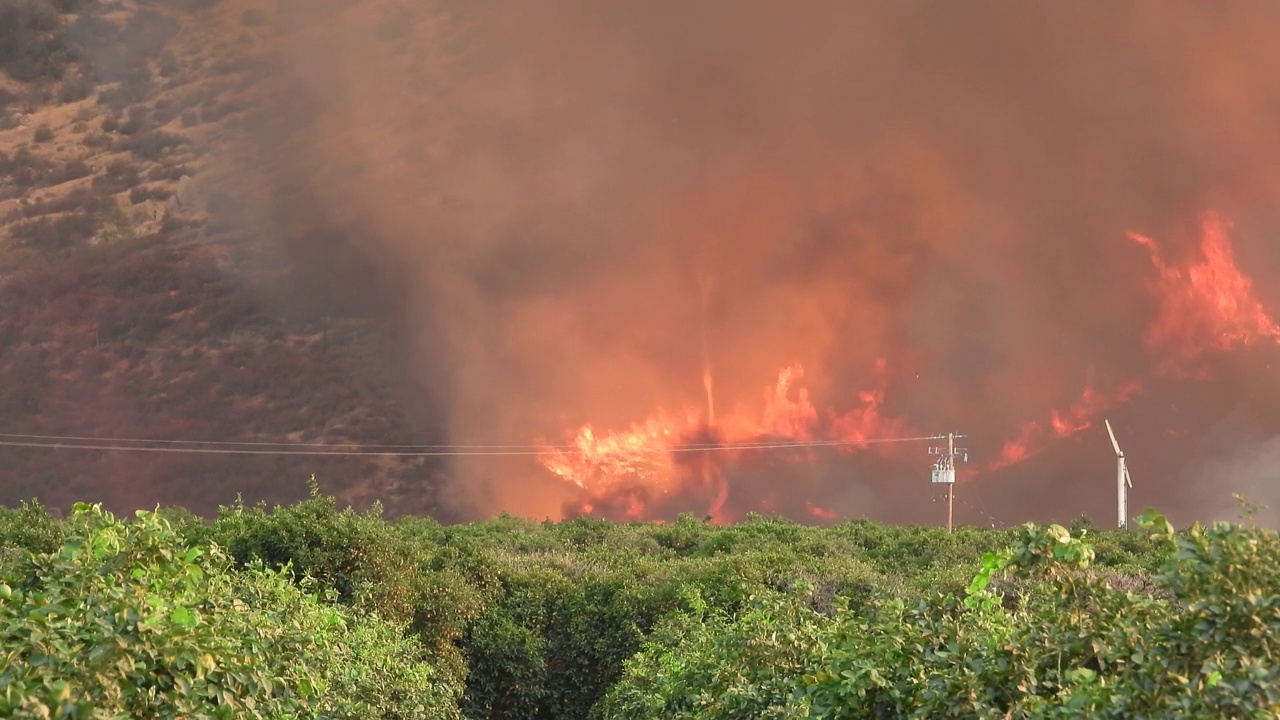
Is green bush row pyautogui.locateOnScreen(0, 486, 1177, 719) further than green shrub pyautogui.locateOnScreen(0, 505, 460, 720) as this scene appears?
Yes

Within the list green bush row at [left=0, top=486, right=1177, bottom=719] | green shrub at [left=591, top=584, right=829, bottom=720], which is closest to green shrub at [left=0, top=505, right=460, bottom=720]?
green shrub at [left=591, top=584, right=829, bottom=720]

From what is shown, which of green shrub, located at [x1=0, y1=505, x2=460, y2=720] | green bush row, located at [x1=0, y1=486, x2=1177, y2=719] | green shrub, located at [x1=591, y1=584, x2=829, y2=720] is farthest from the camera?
green bush row, located at [x1=0, y1=486, x2=1177, y2=719]

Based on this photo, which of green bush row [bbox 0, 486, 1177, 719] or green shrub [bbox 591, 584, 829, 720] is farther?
green bush row [bbox 0, 486, 1177, 719]

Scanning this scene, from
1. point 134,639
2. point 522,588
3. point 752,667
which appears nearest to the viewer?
point 134,639

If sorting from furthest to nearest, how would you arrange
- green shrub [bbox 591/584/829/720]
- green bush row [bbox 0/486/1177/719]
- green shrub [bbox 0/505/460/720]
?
green bush row [bbox 0/486/1177/719] < green shrub [bbox 591/584/829/720] < green shrub [bbox 0/505/460/720]

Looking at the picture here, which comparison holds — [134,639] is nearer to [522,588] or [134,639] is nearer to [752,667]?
[752,667]

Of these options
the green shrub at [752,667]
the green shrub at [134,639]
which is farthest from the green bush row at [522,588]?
the green shrub at [134,639]

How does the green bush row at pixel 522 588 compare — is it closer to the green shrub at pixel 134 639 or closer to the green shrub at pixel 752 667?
the green shrub at pixel 752 667

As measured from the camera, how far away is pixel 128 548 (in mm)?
11508

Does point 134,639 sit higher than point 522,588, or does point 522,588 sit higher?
point 522,588

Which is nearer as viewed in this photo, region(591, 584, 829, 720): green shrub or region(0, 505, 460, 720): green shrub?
region(0, 505, 460, 720): green shrub

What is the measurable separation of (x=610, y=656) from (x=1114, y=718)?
29.8m

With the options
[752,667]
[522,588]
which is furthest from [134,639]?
[522,588]

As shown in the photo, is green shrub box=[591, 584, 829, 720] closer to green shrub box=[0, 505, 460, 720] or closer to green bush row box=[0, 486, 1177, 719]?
green shrub box=[0, 505, 460, 720]
